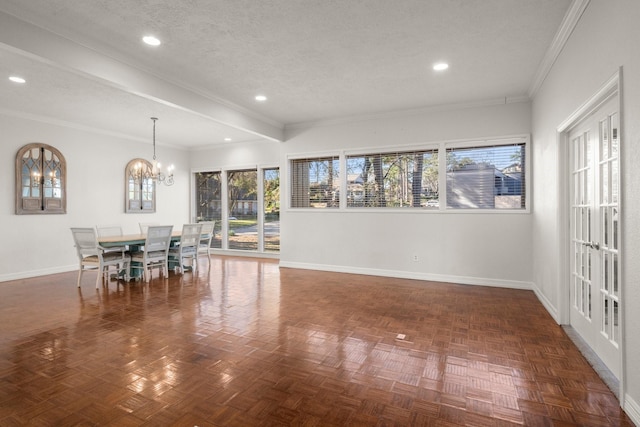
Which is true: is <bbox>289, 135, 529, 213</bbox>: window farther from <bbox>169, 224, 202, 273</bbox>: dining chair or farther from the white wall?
<bbox>169, 224, 202, 273</bbox>: dining chair

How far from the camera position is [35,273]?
582cm

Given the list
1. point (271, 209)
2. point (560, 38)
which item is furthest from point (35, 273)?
point (560, 38)

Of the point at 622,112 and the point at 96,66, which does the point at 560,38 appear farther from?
the point at 96,66

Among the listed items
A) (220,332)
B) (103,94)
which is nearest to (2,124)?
(103,94)

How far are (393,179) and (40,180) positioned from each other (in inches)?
242

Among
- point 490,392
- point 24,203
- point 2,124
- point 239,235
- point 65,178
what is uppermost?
point 2,124

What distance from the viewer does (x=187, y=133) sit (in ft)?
23.7

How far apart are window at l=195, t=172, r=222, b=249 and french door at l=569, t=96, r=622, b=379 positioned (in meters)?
7.48

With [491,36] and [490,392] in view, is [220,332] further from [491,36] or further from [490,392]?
[491,36]

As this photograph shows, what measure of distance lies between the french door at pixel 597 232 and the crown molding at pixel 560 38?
822mm

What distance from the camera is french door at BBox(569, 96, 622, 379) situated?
2375 mm

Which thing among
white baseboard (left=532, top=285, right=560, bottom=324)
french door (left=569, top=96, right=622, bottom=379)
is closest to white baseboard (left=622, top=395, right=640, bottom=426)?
french door (left=569, top=96, right=622, bottom=379)

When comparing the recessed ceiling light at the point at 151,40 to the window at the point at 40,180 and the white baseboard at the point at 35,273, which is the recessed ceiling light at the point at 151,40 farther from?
the white baseboard at the point at 35,273

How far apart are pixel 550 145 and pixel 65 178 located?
7.69 m
